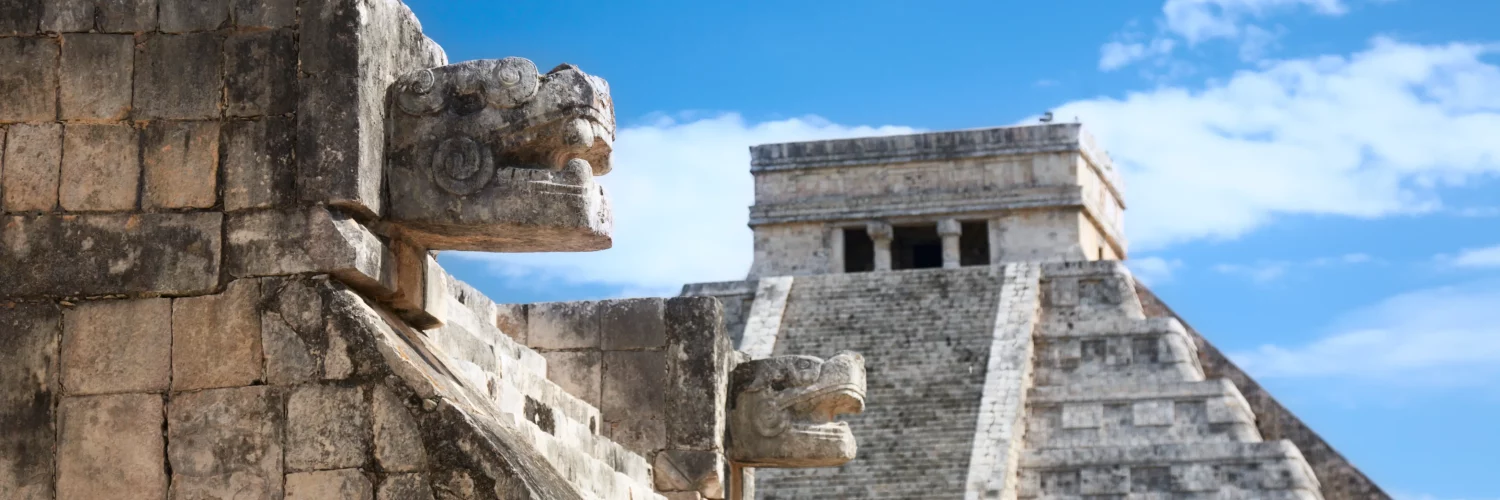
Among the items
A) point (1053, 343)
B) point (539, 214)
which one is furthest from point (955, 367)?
point (539, 214)

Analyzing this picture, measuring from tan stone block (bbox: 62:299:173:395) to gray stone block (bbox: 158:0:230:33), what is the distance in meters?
0.85

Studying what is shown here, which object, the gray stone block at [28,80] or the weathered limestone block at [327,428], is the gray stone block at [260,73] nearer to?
the gray stone block at [28,80]

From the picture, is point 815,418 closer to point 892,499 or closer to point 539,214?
point 539,214

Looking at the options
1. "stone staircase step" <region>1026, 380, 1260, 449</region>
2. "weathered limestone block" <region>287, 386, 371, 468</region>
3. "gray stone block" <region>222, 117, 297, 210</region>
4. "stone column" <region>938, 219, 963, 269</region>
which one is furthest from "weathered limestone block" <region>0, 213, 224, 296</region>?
"stone column" <region>938, 219, 963, 269</region>

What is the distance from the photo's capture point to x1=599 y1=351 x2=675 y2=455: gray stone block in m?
10.9

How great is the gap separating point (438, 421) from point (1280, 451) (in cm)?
1897

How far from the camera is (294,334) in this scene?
22.2ft

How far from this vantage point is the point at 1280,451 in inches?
958

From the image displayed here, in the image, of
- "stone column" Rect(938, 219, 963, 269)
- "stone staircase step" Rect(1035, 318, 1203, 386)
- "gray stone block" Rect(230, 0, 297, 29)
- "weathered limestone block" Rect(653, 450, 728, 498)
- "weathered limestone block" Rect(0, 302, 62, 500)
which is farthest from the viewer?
"stone column" Rect(938, 219, 963, 269)

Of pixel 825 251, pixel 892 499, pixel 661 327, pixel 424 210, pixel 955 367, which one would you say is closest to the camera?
pixel 424 210

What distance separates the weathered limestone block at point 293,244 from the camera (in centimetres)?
680

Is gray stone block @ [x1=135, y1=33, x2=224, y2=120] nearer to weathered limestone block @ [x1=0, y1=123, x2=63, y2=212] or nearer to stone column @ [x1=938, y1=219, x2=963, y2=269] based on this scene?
weathered limestone block @ [x1=0, y1=123, x2=63, y2=212]

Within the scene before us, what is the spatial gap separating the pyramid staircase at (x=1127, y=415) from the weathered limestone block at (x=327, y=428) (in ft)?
60.6

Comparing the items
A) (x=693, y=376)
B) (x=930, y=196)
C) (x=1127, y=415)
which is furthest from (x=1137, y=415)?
(x=693, y=376)
